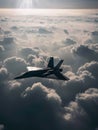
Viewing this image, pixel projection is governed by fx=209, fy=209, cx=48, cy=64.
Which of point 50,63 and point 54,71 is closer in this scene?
point 54,71

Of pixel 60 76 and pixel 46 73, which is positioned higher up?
pixel 46 73

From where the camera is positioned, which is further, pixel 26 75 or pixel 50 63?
pixel 50 63

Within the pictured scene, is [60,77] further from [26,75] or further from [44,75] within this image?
[26,75]

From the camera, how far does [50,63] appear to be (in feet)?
333

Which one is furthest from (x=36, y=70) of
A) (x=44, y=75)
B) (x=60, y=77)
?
(x=60, y=77)

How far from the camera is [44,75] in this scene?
91.6 meters

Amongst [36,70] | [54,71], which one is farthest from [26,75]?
[54,71]

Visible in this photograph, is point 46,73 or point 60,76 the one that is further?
point 46,73

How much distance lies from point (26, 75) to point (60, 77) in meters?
14.8

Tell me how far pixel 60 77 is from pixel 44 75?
7.06m

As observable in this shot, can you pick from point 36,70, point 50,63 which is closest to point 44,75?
point 36,70

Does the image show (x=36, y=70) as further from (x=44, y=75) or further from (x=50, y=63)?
(x=50, y=63)

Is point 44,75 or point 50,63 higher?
point 50,63

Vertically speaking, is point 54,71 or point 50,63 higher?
point 50,63
